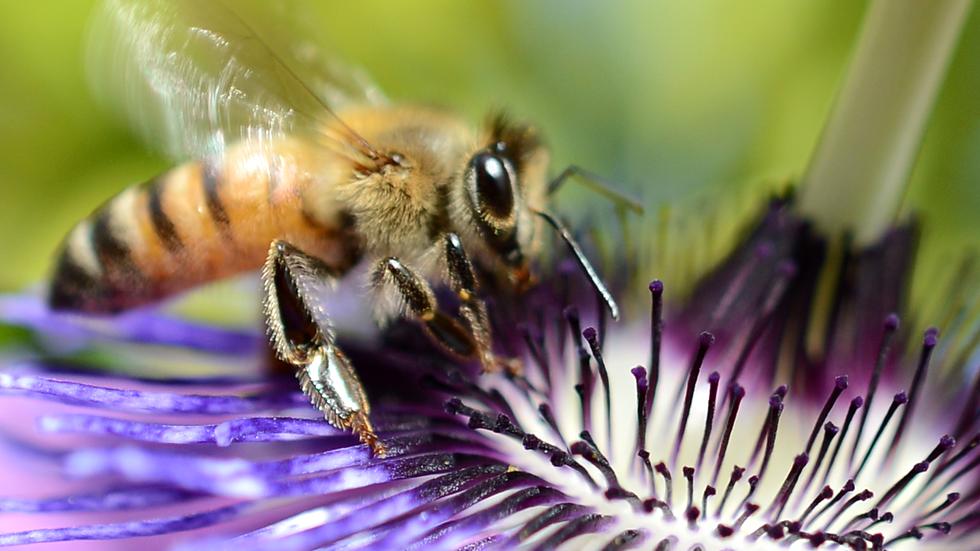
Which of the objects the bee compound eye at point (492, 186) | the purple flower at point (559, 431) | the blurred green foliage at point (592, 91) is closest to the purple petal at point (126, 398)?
the purple flower at point (559, 431)

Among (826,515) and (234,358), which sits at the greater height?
(234,358)

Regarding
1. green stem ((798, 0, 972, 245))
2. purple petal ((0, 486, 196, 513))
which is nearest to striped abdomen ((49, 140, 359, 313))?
purple petal ((0, 486, 196, 513))

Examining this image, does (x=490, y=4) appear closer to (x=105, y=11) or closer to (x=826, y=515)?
(x=105, y=11)

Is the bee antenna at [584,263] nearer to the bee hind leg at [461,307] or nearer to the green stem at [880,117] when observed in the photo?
the bee hind leg at [461,307]

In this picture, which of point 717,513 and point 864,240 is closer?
point 717,513

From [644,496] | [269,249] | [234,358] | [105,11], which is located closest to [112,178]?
[234,358]

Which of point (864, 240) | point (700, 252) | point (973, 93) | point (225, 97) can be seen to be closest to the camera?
point (225, 97)

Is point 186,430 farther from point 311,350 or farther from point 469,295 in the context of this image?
point 469,295
